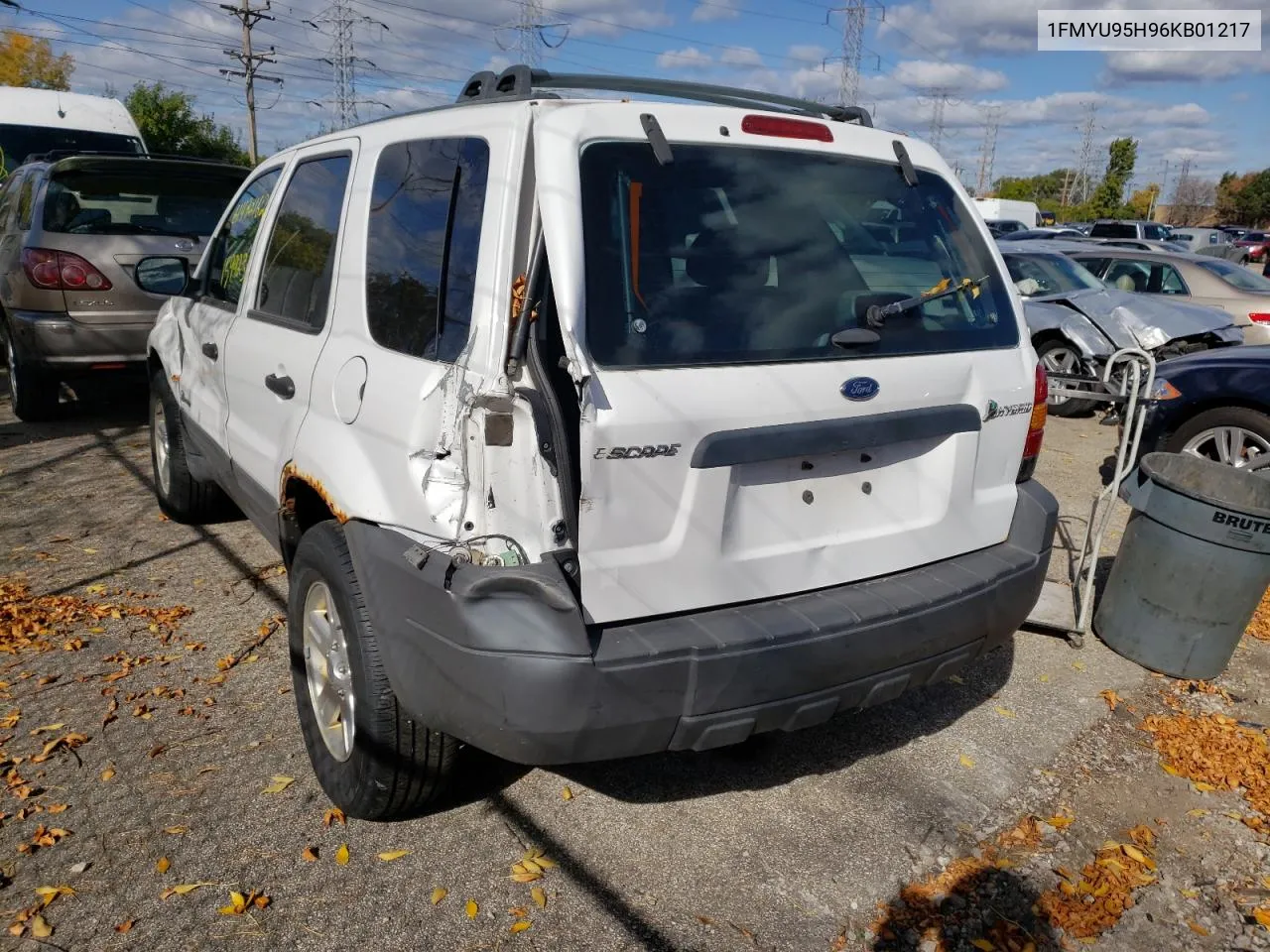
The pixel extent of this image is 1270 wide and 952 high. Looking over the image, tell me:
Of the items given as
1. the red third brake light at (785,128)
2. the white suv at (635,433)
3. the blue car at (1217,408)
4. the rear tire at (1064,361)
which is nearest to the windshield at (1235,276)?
the rear tire at (1064,361)

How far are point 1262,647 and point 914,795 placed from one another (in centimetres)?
261

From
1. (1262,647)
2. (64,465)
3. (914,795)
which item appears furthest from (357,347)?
(64,465)

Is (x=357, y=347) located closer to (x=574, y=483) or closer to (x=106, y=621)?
(x=574, y=483)

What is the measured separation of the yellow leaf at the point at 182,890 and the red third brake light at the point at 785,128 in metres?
2.60

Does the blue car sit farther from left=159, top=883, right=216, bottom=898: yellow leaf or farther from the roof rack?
left=159, top=883, right=216, bottom=898: yellow leaf

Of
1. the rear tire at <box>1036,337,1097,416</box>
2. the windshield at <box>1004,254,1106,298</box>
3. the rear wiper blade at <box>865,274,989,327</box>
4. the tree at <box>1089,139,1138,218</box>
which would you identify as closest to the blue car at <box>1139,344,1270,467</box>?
the rear tire at <box>1036,337,1097,416</box>

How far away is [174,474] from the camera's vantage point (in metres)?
5.35

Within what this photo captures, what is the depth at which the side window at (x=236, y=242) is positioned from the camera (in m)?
4.01

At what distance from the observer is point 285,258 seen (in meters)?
3.55

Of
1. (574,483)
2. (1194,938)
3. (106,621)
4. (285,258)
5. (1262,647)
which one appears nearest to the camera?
(574,483)

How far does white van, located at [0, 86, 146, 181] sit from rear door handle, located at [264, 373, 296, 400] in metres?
11.3

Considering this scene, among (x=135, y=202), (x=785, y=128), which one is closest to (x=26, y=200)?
(x=135, y=202)

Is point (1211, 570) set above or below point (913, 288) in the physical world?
below

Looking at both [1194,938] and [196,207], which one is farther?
[196,207]
